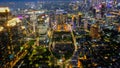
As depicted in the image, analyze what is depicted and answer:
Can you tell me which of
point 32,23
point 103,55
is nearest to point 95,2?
point 32,23

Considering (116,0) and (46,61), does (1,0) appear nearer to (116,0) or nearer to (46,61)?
(46,61)

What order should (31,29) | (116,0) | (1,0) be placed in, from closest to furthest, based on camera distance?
(31,29)
(1,0)
(116,0)

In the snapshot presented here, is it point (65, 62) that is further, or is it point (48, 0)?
point (48, 0)

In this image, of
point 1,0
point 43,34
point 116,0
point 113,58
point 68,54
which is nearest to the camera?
point 68,54

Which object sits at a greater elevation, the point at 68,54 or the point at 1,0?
the point at 1,0

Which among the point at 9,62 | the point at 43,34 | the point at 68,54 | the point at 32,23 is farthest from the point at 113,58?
the point at 32,23

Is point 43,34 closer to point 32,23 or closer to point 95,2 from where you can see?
point 32,23

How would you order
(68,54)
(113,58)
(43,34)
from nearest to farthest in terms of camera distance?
(68,54)
(113,58)
(43,34)

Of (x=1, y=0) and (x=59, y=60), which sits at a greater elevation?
(x=1, y=0)

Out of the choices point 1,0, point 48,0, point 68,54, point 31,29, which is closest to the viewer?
point 68,54
